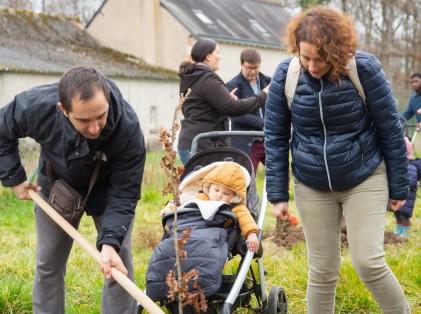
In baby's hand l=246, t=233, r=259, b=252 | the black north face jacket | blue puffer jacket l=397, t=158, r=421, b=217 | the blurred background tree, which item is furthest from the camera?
the blurred background tree

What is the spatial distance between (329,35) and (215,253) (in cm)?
129

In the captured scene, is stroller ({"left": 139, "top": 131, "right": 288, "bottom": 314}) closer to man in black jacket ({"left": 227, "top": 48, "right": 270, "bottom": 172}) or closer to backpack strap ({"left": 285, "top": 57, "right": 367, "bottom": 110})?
backpack strap ({"left": 285, "top": 57, "right": 367, "bottom": 110})

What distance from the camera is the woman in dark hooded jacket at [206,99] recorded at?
612 centimetres

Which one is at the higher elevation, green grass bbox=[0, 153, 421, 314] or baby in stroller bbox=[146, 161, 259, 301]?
baby in stroller bbox=[146, 161, 259, 301]

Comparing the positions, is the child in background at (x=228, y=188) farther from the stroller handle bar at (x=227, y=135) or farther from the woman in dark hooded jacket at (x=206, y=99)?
the woman in dark hooded jacket at (x=206, y=99)

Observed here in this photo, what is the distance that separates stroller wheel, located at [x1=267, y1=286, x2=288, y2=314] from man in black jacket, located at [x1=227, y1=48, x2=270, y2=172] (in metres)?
2.45

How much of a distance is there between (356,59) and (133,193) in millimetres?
1383

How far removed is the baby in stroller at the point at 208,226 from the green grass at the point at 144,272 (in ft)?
2.59

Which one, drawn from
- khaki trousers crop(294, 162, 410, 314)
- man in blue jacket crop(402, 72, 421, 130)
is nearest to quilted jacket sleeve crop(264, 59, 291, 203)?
khaki trousers crop(294, 162, 410, 314)

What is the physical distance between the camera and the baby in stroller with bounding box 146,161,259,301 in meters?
3.77

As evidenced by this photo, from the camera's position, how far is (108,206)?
12.7ft

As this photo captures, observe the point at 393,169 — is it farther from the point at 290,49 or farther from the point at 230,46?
the point at 230,46

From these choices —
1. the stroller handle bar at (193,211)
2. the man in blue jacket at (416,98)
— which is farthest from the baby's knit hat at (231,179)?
the man in blue jacket at (416,98)

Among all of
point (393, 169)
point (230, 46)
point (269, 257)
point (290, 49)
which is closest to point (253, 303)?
point (269, 257)
